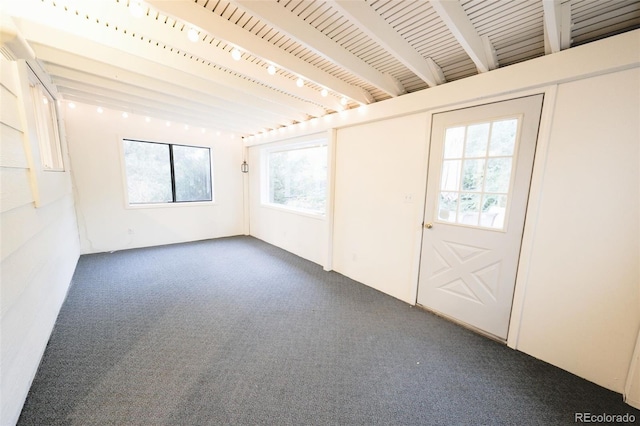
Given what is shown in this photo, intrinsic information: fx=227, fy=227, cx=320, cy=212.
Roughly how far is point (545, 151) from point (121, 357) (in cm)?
367

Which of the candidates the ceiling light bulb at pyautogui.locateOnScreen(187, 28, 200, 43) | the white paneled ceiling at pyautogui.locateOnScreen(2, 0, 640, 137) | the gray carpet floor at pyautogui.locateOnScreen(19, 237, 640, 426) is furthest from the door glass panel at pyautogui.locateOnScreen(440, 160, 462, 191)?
the ceiling light bulb at pyautogui.locateOnScreen(187, 28, 200, 43)

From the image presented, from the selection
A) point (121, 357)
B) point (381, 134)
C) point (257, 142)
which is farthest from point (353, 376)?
point (257, 142)

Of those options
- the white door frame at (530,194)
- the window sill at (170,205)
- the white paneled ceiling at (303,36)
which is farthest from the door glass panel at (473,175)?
the window sill at (170,205)

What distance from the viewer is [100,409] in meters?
1.37

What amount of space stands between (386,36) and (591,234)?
204cm

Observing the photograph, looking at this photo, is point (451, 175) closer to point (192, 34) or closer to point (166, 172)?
point (192, 34)

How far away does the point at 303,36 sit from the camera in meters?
1.62

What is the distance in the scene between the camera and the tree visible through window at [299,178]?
4.02 meters

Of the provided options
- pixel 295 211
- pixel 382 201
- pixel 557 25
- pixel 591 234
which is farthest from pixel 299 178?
pixel 591 234

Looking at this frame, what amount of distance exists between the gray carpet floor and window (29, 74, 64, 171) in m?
1.57

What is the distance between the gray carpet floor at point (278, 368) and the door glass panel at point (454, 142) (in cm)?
172

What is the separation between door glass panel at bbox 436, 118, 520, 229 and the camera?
197cm

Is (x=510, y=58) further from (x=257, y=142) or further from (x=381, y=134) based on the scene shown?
(x=257, y=142)

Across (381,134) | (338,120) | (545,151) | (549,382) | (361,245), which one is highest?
(338,120)
